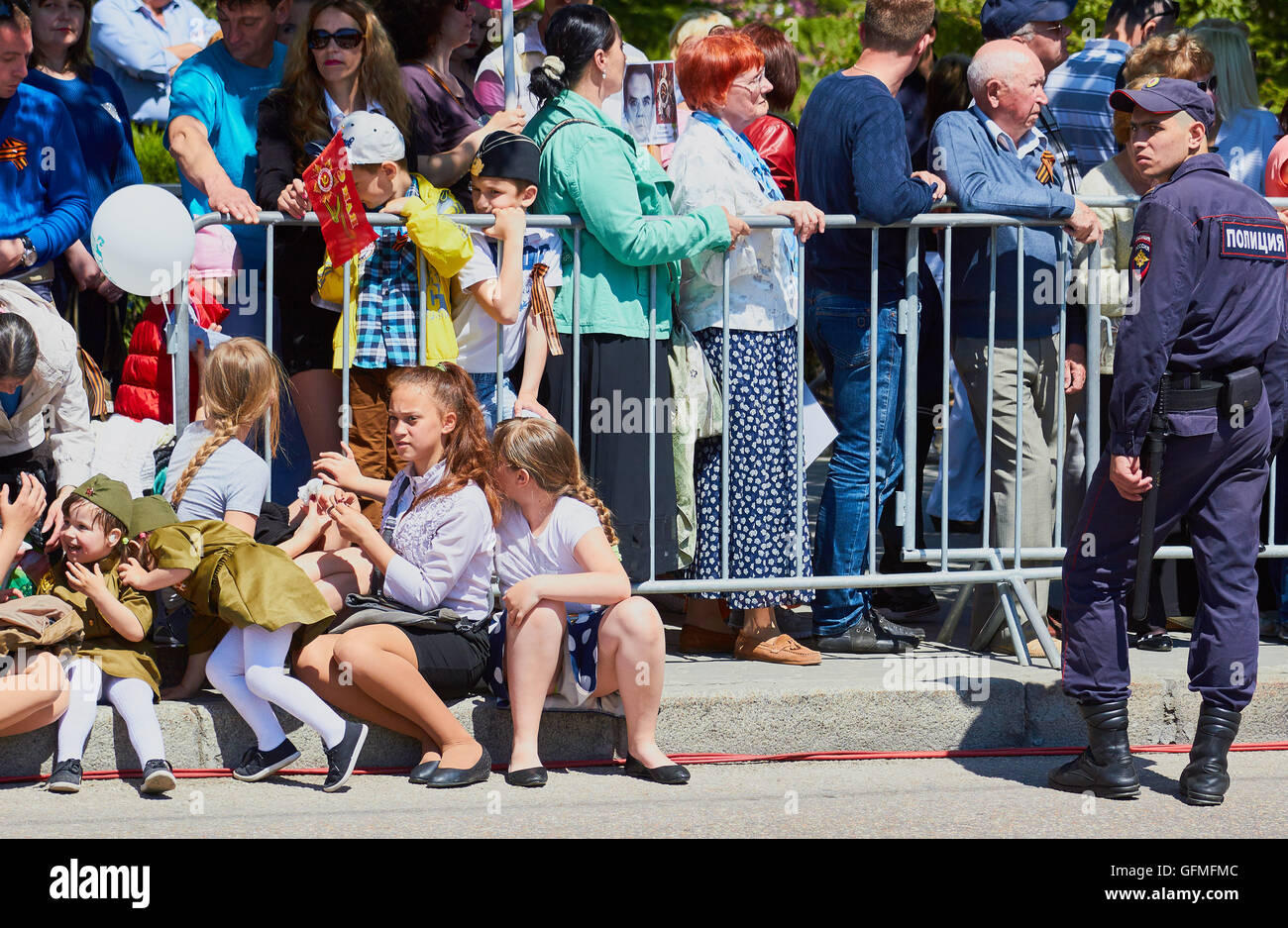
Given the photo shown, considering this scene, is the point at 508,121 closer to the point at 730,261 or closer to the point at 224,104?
the point at 730,261

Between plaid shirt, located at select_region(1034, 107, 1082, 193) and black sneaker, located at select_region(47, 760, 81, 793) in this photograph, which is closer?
black sneaker, located at select_region(47, 760, 81, 793)

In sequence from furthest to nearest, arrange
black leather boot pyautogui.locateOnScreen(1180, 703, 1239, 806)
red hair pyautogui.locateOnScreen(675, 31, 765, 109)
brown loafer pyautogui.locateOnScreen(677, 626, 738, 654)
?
brown loafer pyautogui.locateOnScreen(677, 626, 738, 654) < red hair pyautogui.locateOnScreen(675, 31, 765, 109) < black leather boot pyautogui.locateOnScreen(1180, 703, 1239, 806)

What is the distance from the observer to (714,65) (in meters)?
6.23

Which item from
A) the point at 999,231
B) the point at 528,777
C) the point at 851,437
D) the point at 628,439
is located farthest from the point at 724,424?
the point at 528,777

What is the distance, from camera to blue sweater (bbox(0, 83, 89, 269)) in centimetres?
640

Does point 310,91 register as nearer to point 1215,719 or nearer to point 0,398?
point 0,398

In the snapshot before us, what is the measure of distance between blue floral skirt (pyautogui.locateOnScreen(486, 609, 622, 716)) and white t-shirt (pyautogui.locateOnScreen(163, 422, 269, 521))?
891 millimetres

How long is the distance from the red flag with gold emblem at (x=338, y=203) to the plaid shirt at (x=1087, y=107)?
10.1 ft

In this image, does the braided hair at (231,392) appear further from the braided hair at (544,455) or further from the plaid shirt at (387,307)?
the braided hair at (544,455)

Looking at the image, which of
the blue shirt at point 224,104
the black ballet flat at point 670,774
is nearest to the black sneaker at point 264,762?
the black ballet flat at point 670,774

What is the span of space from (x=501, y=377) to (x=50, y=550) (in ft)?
5.11

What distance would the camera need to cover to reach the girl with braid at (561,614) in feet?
17.7

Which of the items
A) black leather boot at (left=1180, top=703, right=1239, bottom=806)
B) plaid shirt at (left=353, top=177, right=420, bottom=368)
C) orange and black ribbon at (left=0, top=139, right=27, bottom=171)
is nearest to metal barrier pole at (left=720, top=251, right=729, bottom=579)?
plaid shirt at (left=353, top=177, right=420, bottom=368)

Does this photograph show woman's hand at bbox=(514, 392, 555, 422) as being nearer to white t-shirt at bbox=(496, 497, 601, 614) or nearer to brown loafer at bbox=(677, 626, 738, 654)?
white t-shirt at bbox=(496, 497, 601, 614)
